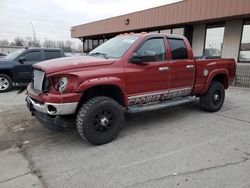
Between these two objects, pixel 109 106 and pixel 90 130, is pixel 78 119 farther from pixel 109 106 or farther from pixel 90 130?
pixel 109 106

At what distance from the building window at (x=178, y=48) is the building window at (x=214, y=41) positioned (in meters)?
7.41

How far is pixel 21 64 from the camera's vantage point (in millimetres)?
9352

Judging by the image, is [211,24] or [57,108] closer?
[57,108]

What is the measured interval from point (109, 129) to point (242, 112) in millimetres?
3981

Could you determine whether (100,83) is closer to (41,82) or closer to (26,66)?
(41,82)

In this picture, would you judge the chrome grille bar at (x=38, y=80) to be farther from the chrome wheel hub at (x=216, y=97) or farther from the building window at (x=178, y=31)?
the building window at (x=178, y=31)

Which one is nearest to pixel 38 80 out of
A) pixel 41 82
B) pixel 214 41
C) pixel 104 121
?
pixel 41 82

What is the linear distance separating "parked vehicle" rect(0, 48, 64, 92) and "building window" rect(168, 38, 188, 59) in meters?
6.82

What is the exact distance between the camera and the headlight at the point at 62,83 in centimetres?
351

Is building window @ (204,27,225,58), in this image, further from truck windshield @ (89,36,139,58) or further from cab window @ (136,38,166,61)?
truck windshield @ (89,36,139,58)

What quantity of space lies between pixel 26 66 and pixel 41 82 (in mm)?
6294

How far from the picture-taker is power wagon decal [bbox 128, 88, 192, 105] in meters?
4.38

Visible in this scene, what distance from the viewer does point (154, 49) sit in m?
4.68

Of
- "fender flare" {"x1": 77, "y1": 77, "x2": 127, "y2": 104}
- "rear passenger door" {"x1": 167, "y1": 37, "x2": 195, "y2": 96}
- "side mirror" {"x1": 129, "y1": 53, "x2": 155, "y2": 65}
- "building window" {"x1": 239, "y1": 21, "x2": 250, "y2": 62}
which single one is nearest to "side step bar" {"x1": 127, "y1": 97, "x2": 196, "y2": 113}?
"rear passenger door" {"x1": 167, "y1": 37, "x2": 195, "y2": 96}
